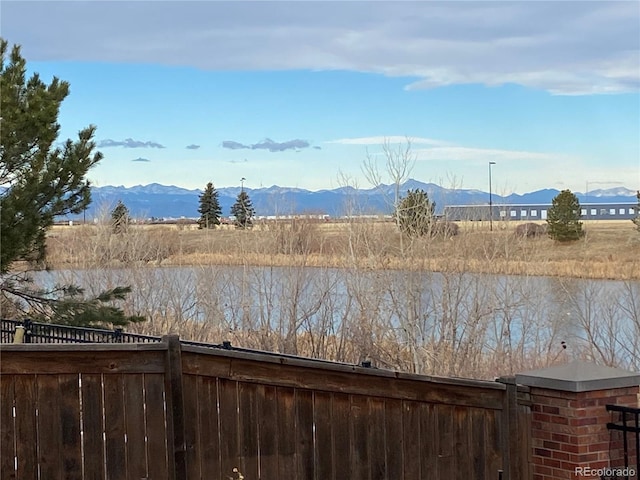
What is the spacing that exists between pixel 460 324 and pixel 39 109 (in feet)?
37.1

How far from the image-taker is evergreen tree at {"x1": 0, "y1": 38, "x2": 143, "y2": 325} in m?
13.7

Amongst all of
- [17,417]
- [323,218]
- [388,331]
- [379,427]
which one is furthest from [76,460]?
[323,218]

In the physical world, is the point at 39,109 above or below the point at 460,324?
above

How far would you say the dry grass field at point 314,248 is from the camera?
21531 mm

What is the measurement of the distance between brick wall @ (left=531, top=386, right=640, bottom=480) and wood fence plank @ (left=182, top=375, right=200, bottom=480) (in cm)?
218

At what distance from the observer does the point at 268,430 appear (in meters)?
5.01

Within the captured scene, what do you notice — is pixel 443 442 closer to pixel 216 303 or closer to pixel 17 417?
pixel 17 417

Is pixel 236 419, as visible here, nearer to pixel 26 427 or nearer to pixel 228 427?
pixel 228 427

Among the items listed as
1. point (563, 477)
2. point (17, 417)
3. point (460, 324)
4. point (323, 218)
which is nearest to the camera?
point (17, 417)

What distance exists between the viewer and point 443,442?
5.45 m

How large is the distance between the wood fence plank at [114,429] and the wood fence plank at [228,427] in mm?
570

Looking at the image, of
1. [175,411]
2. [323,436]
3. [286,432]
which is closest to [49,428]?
[175,411]

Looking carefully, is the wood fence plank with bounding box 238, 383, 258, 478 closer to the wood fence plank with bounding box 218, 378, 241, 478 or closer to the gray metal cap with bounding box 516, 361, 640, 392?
the wood fence plank with bounding box 218, 378, 241, 478

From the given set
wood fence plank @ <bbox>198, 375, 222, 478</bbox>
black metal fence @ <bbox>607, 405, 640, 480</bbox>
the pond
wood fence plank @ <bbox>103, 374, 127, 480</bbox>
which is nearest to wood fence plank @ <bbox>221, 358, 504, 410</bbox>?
wood fence plank @ <bbox>198, 375, 222, 478</bbox>
